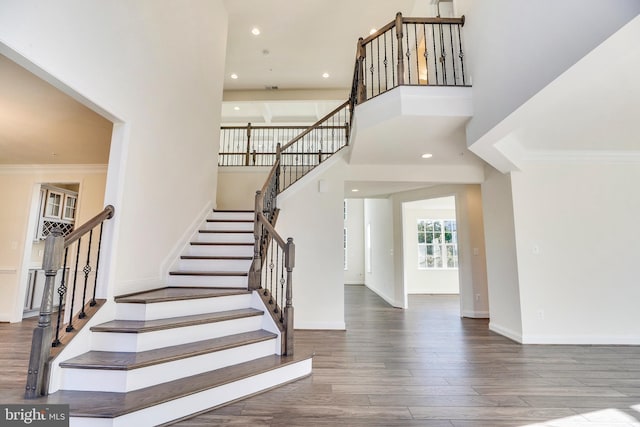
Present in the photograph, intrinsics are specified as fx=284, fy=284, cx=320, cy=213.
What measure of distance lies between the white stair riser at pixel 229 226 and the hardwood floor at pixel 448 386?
5.99 ft

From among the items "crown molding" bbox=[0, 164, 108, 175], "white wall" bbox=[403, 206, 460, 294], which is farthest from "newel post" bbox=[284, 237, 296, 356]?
"white wall" bbox=[403, 206, 460, 294]

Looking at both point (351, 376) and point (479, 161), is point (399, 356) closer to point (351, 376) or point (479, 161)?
point (351, 376)

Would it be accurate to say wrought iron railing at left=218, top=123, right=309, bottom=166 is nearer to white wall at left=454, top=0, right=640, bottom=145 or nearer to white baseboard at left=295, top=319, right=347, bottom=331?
white baseboard at left=295, top=319, right=347, bottom=331

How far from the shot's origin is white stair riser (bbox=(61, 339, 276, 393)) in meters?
2.00

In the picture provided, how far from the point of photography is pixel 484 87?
9.85 feet

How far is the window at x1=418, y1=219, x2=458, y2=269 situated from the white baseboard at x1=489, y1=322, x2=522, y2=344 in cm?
461

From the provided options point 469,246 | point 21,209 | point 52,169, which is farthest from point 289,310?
point 21,209

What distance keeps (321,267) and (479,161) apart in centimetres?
309

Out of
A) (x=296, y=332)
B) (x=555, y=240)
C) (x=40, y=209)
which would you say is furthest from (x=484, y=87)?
(x=40, y=209)

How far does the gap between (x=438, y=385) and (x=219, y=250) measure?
3.05 metres

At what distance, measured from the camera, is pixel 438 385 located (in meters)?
2.57

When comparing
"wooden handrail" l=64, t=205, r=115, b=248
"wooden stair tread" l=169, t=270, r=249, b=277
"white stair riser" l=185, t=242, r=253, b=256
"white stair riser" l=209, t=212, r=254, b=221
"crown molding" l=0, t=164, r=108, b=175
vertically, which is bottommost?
"wooden stair tread" l=169, t=270, r=249, b=277

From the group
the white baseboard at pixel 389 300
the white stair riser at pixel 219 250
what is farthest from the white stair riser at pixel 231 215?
the white baseboard at pixel 389 300

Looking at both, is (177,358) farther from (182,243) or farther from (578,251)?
(578,251)
